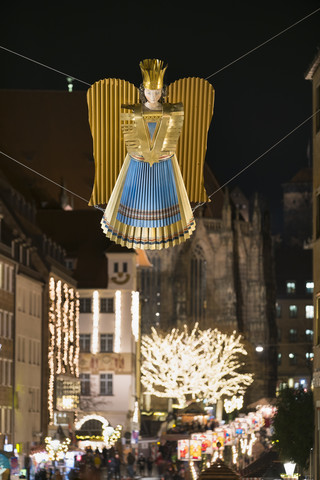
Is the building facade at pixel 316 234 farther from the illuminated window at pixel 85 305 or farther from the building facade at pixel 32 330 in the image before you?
the illuminated window at pixel 85 305

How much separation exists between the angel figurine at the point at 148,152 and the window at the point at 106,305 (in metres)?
77.5

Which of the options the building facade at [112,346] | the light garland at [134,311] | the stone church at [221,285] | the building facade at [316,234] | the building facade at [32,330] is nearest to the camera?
the building facade at [316,234]

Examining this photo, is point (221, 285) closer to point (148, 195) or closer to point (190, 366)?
point (190, 366)

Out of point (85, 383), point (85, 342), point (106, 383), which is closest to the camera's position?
point (106, 383)

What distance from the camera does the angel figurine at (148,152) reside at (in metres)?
11.7

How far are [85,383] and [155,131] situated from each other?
77.6 meters

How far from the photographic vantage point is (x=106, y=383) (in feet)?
290

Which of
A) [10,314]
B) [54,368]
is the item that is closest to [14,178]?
[54,368]

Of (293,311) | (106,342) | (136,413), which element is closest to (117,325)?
(106,342)

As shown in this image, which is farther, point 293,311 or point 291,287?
point 291,287

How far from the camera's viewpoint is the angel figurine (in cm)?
1168

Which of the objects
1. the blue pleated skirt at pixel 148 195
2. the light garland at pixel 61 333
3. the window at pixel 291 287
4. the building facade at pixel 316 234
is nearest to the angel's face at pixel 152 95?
the blue pleated skirt at pixel 148 195

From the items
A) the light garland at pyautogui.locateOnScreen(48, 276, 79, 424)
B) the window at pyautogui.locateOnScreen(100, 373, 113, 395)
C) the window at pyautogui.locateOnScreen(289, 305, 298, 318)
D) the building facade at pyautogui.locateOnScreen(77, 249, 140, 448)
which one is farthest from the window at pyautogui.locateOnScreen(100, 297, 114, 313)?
the window at pyautogui.locateOnScreen(289, 305, 298, 318)

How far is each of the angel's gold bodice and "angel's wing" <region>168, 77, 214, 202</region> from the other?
0.68 feet
